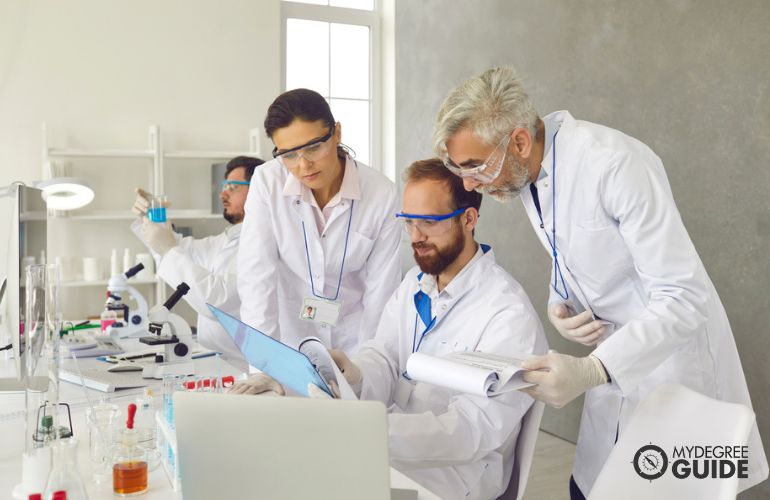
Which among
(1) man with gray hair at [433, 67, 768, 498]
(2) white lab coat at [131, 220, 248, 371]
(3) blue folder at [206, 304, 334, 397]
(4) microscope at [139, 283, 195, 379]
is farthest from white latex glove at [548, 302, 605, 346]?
(2) white lab coat at [131, 220, 248, 371]

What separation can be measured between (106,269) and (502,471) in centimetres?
403

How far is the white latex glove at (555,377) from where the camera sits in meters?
1.42

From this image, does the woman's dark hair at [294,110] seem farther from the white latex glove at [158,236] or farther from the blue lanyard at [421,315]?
the white latex glove at [158,236]

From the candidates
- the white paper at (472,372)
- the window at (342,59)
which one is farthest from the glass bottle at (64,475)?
the window at (342,59)

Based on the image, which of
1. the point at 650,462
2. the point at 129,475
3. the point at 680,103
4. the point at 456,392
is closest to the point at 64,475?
the point at 129,475

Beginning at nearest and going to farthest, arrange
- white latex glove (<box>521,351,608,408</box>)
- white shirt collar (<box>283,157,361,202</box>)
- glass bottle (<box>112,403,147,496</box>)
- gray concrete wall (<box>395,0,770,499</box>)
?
glass bottle (<box>112,403,147,496</box>) < white latex glove (<box>521,351,608,408</box>) < white shirt collar (<box>283,157,361,202</box>) < gray concrete wall (<box>395,0,770,499</box>)

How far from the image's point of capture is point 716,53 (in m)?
2.88

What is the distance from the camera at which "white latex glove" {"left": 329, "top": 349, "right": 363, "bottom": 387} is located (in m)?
1.87

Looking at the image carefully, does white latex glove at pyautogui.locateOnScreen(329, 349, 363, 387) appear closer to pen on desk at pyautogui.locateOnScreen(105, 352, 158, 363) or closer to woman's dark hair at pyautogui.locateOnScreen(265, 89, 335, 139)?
woman's dark hair at pyautogui.locateOnScreen(265, 89, 335, 139)

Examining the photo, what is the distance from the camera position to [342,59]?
5891 millimetres

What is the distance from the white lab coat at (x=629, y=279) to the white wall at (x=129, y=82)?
12.8 ft

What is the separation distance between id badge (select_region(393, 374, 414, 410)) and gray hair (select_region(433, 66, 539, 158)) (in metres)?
0.73

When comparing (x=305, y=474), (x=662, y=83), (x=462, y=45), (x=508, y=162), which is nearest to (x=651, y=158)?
(x=508, y=162)

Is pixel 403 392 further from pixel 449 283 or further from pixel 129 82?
pixel 129 82
